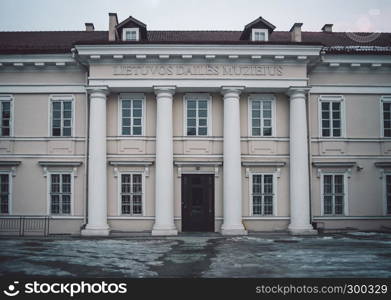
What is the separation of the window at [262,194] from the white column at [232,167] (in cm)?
129

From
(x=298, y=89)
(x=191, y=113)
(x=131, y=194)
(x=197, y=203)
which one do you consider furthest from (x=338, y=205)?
(x=131, y=194)

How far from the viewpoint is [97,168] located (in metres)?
18.2

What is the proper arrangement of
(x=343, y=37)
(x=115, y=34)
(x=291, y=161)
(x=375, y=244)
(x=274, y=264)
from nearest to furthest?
(x=274, y=264)
(x=375, y=244)
(x=291, y=161)
(x=115, y=34)
(x=343, y=37)

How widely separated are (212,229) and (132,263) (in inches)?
315

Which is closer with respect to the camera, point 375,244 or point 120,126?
point 375,244

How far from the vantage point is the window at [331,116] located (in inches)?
778

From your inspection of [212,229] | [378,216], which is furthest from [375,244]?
[212,229]

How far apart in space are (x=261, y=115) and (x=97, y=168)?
8110 mm

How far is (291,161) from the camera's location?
61.6ft

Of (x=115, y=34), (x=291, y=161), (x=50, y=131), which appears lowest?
(x=291, y=161)

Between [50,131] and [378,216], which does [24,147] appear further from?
[378,216]

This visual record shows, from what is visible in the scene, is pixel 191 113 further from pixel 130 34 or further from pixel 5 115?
pixel 5 115

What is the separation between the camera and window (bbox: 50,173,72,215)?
62.7 ft

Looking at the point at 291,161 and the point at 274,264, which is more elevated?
the point at 291,161
